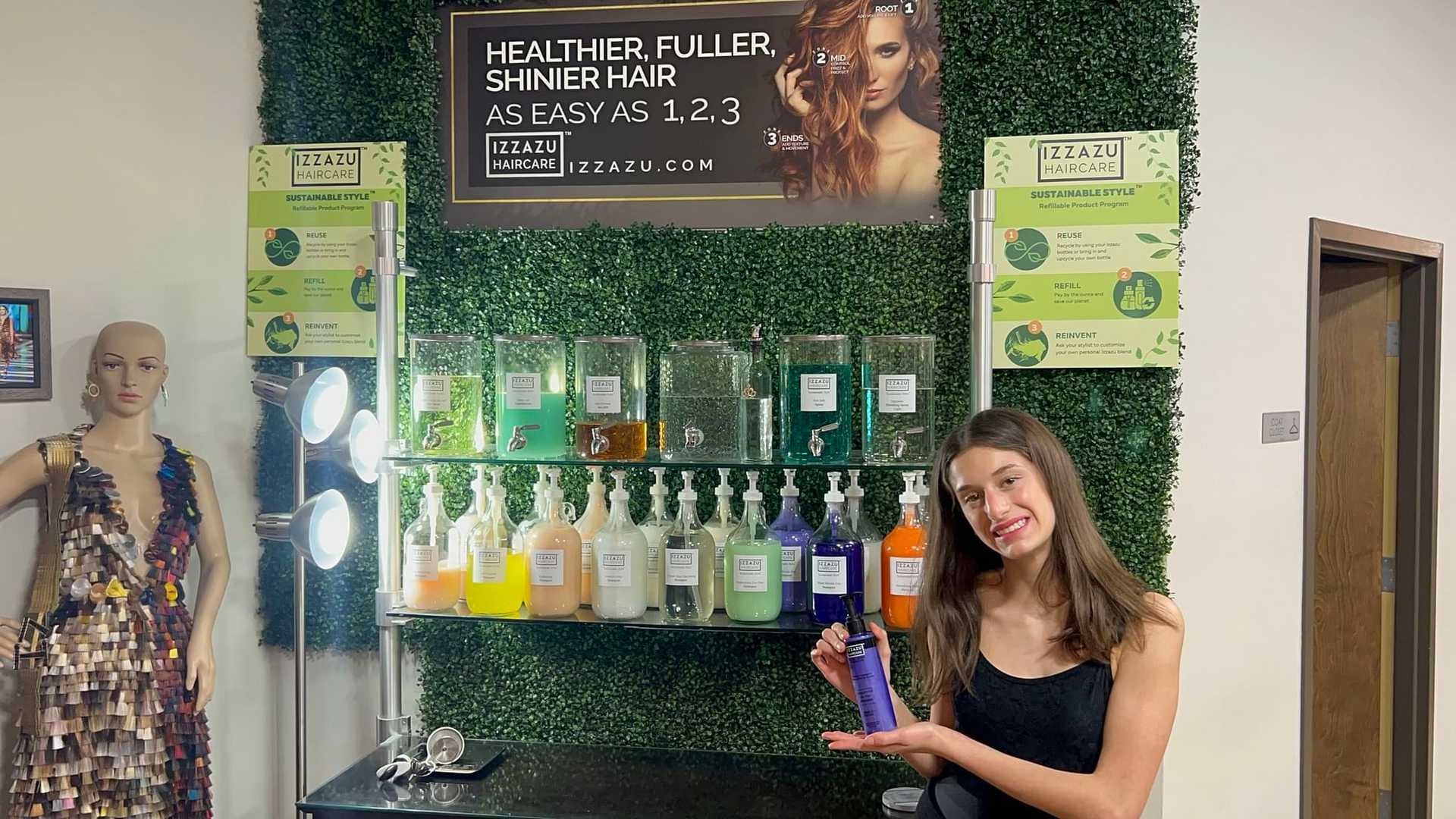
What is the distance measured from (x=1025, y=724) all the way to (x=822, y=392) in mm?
818

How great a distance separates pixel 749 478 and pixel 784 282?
50 cm

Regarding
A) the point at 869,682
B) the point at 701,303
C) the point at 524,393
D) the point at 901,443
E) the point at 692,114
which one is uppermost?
the point at 692,114

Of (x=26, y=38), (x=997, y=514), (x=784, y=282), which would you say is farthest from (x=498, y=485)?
(x=26, y=38)

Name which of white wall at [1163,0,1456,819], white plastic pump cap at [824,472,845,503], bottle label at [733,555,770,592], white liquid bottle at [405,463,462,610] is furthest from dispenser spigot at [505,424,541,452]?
white wall at [1163,0,1456,819]

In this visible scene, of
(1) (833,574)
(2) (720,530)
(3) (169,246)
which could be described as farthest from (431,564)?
(3) (169,246)

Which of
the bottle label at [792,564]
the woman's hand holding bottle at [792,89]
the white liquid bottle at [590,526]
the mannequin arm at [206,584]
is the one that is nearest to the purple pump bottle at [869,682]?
the bottle label at [792,564]

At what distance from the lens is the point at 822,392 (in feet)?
7.15

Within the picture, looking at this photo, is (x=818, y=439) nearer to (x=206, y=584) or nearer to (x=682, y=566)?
(x=682, y=566)

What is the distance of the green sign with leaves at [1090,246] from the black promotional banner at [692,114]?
0.21m

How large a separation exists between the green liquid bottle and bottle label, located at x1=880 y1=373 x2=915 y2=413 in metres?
0.33

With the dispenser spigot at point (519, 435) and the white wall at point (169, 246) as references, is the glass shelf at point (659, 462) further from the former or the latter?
the white wall at point (169, 246)

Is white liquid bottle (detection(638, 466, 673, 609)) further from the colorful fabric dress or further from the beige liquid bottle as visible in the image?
the colorful fabric dress

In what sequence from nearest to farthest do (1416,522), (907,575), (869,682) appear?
1. (869,682)
2. (907,575)
3. (1416,522)

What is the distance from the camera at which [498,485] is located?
7.61 feet
